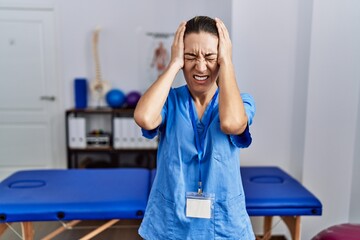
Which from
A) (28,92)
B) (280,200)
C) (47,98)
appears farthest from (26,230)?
(28,92)

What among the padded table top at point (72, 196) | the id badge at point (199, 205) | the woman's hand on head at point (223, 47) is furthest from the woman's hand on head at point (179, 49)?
the padded table top at point (72, 196)

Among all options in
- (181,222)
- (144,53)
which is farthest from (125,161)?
(181,222)

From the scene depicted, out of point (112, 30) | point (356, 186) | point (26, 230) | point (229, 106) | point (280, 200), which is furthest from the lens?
point (112, 30)

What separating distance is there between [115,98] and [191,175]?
110 inches

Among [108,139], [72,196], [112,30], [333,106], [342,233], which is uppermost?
[112,30]

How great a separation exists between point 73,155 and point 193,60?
10.3 ft

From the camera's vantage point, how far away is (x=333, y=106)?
1951 millimetres

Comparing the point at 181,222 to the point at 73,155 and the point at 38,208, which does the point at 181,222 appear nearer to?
the point at 38,208

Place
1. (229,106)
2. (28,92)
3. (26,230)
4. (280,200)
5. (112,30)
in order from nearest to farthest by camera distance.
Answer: (229,106) < (280,200) < (26,230) < (112,30) < (28,92)

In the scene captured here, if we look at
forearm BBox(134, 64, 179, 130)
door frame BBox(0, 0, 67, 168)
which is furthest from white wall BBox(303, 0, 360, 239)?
door frame BBox(0, 0, 67, 168)

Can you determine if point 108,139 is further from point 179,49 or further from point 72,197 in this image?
point 179,49

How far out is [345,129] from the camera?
6.40 feet

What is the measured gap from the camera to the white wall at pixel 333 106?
1879 millimetres

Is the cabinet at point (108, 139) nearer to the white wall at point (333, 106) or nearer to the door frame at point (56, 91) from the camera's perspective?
the door frame at point (56, 91)
